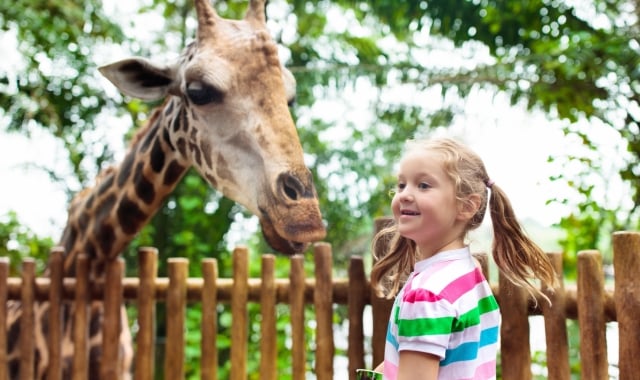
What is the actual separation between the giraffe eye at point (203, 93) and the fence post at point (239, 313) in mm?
645

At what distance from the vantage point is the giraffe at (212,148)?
1.94m

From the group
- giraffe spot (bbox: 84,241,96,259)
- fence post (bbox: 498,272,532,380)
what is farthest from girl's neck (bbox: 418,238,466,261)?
giraffe spot (bbox: 84,241,96,259)

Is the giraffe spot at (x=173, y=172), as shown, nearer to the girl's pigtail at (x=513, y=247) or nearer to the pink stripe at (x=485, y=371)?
the girl's pigtail at (x=513, y=247)

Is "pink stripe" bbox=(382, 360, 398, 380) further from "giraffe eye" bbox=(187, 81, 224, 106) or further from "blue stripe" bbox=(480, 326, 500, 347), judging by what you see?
"giraffe eye" bbox=(187, 81, 224, 106)

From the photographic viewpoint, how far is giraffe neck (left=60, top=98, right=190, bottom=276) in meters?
2.42

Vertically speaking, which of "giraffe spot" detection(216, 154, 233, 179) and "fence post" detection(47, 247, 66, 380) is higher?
"giraffe spot" detection(216, 154, 233, 179)

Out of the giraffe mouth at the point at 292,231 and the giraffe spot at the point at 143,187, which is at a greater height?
the giraffe spot at the point at 143,187

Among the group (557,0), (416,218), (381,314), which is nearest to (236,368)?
(381,314)

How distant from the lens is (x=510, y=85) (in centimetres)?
Answer: 381

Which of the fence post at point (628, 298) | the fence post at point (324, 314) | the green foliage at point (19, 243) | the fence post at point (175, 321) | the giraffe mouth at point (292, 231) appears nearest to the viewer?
the fence post at point (628, 298)

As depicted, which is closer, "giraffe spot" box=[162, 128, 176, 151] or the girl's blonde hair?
the girl's blonde hair

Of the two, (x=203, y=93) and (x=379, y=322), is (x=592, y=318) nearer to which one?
(x=379, y=322)

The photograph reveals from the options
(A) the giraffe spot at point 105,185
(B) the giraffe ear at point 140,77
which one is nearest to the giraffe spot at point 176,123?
(B) the giraffe ear at point 140,77

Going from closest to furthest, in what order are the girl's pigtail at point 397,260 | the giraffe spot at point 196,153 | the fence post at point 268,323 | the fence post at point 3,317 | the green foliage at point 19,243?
the girl's pigtail at point 397,260
the giraffe spot at point 196,153
the fence post at point 268,323
the fence post at point 3,317
the green foliage at point 19,243
